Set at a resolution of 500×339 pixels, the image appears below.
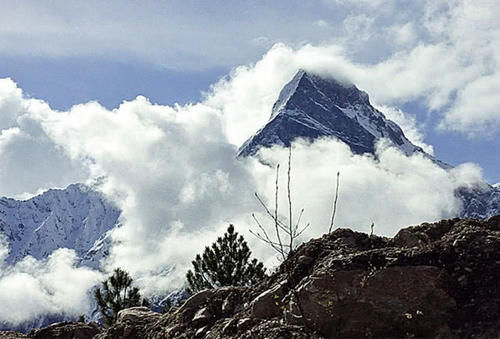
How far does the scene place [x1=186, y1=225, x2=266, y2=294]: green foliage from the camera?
92.9ft

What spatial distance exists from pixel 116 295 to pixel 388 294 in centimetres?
2411

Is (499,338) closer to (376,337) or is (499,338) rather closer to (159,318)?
(376,337)

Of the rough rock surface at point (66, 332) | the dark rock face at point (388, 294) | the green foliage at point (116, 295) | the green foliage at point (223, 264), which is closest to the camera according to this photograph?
the dark rock face at point (388, 294)

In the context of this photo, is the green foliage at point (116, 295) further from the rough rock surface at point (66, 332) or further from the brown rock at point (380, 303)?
the brown rock at point (380, 303)

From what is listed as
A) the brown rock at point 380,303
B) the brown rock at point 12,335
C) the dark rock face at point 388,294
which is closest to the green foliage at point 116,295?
the brown rock at point 12,335

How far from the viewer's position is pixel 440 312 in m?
9.29

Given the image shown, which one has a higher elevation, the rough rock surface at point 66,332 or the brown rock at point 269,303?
the rough rock surface at point 66,332

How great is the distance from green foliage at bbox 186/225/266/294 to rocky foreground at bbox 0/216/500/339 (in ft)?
54.5

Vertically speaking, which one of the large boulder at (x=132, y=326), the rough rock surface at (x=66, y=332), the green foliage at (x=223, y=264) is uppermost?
the green foliage at (x=223, y=264)

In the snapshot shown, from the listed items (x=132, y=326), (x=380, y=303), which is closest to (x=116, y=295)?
(x=132, y=326)

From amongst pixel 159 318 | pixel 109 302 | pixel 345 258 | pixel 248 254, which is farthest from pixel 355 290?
pixel 109 302

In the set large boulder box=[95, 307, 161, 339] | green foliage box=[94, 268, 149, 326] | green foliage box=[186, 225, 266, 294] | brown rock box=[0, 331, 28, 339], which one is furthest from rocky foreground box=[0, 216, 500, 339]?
green foliage box=[94, 268, 149, 326]

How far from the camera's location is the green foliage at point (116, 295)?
30719mm

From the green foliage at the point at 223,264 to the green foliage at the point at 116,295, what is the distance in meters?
4.10
